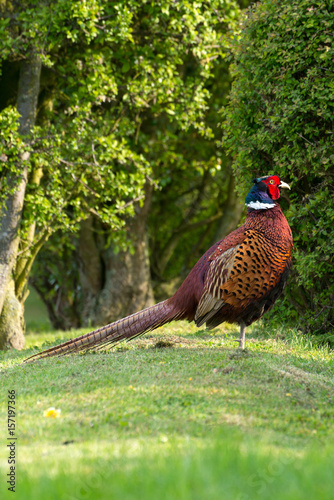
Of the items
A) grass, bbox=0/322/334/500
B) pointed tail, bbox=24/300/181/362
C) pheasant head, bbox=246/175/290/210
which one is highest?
pheasant head, bbox=246/175/290/210

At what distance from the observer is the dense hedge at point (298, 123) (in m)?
6.56

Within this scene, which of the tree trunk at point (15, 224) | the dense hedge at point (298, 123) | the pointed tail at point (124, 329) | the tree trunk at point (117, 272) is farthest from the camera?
the tree trunk at point (117, 272)

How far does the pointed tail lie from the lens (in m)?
6.02

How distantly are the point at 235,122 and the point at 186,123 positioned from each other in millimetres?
2370

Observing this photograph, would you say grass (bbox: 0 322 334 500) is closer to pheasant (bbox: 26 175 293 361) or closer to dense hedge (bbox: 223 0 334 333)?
pheasant (bbox: 26 175 293 361)

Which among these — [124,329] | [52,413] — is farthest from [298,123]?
[52,413]

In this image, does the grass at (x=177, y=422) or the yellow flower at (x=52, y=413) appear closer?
the grass at (x=177, y=422)

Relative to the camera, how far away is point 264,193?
5.94 meters

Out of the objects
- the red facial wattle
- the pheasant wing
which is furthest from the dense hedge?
the pheasant wing

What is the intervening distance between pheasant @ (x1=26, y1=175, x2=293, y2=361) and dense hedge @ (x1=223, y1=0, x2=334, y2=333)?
953 millimetres

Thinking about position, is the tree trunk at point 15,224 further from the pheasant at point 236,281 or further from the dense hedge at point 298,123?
the dense hedge at point 298,123

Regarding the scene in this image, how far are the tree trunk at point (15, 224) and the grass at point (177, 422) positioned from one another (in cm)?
197

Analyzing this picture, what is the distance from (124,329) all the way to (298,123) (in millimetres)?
2944

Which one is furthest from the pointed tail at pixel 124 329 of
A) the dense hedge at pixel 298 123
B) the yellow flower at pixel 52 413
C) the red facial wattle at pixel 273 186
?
the yellow flower at pixel 52 413
